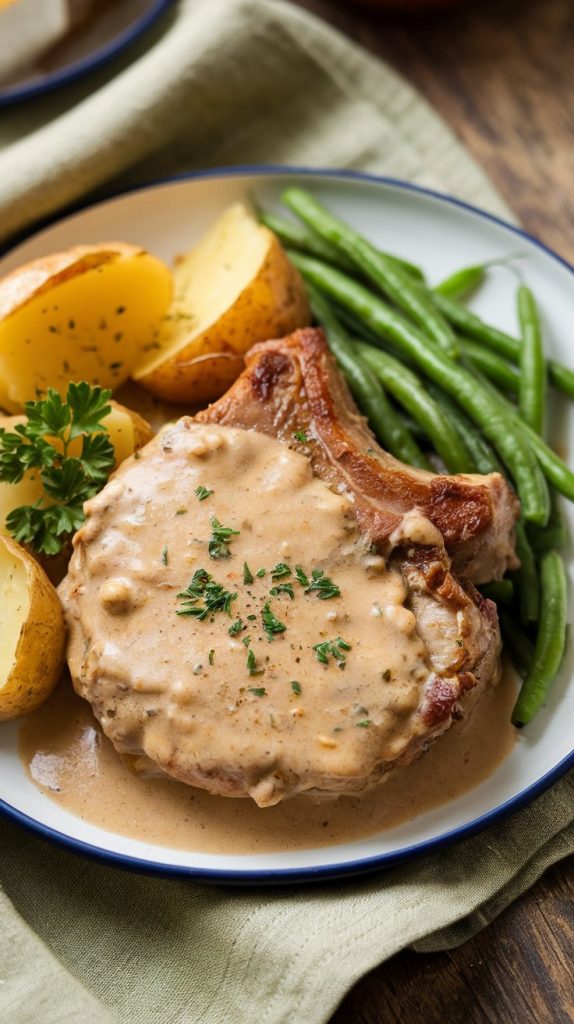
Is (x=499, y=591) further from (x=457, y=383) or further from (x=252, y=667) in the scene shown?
(x=252, y=667)

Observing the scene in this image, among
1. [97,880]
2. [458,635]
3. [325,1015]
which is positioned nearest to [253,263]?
[458,635]

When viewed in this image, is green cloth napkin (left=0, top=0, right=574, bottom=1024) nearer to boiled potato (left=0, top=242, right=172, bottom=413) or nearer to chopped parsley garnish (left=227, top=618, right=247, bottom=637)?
boiled potato (left=0, top=242, right=172, bottom=413)

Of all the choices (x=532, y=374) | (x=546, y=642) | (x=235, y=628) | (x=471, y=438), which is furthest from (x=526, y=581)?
(x=235, y=628)

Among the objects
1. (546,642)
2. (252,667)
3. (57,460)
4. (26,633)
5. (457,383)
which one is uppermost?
(57,460)

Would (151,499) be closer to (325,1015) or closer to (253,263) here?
(253,263)

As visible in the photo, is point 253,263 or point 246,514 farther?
point 253,263
